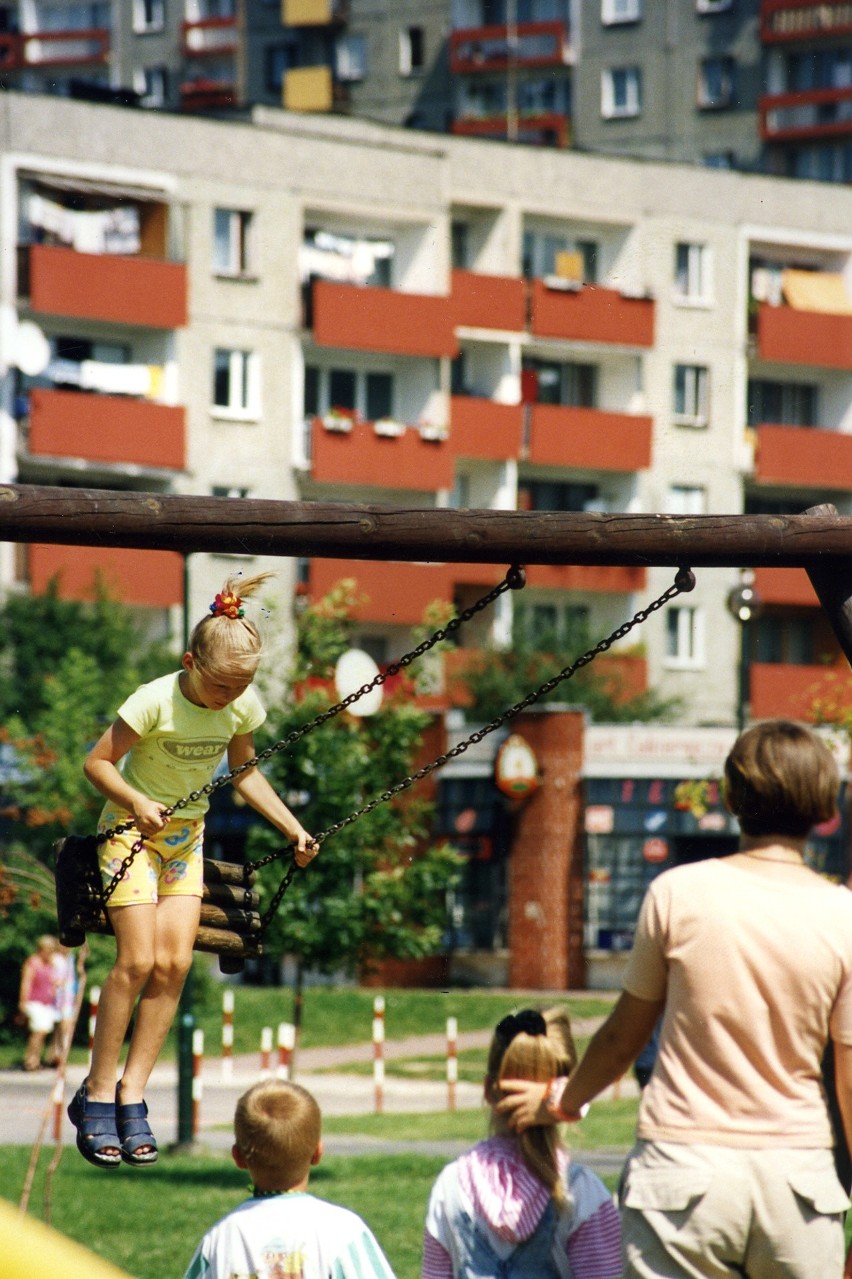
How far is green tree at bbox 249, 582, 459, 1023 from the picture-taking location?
17.3 metres

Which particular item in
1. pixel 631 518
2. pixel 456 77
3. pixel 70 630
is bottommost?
pixel 70 630

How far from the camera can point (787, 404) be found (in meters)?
48.7

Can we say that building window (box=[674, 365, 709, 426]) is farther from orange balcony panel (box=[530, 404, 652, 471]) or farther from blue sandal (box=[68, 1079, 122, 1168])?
blue sandal (box=[68, 1079, 122, 1168])

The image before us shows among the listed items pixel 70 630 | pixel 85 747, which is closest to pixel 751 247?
pixel 70 630

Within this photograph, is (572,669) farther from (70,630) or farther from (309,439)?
(309,439)

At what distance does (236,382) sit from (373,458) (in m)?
2.92

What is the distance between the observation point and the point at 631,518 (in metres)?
5.41

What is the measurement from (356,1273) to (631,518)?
1.86 metres

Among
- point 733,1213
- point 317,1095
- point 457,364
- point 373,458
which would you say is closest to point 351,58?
point 457,364

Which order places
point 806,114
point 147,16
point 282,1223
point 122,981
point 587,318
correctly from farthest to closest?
point 147,16 → point 806,114 → point 587,318 → point 122,981 → point 282,1223

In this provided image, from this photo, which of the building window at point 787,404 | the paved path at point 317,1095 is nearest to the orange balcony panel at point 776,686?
the building window at point 787,404

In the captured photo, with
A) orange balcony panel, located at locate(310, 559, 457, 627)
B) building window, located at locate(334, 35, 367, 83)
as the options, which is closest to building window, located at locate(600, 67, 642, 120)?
building window, located at locate(334, 35, 367, 83)

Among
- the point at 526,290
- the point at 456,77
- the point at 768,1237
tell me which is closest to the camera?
the point at 768,1237

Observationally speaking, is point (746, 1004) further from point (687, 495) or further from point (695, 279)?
point (695, 279)
